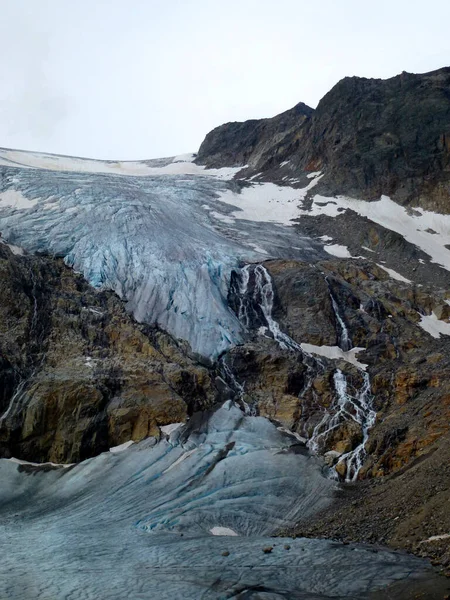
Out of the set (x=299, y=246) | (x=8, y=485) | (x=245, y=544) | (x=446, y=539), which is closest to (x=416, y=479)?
(x=446, y=539)

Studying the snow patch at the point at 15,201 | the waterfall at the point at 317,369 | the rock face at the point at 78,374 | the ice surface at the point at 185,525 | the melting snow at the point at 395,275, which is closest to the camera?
the ice surface at the point at 185,525

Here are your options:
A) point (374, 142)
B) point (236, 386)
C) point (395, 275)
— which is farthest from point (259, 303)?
point (374, 142)

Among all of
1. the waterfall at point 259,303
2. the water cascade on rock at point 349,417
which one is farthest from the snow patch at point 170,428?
the waterfall at point 259,303

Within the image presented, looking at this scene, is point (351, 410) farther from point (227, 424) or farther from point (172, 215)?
point (172, 215)

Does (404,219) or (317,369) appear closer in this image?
(317,369)

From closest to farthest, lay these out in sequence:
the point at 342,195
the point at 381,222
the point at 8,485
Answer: the point at 8,485 < the point at 381,222 < the point at 342,195

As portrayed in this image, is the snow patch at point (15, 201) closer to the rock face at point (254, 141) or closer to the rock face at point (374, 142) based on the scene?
the rock face at point (374, 142)

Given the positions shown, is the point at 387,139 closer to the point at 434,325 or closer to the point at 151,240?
the point at 434,325
